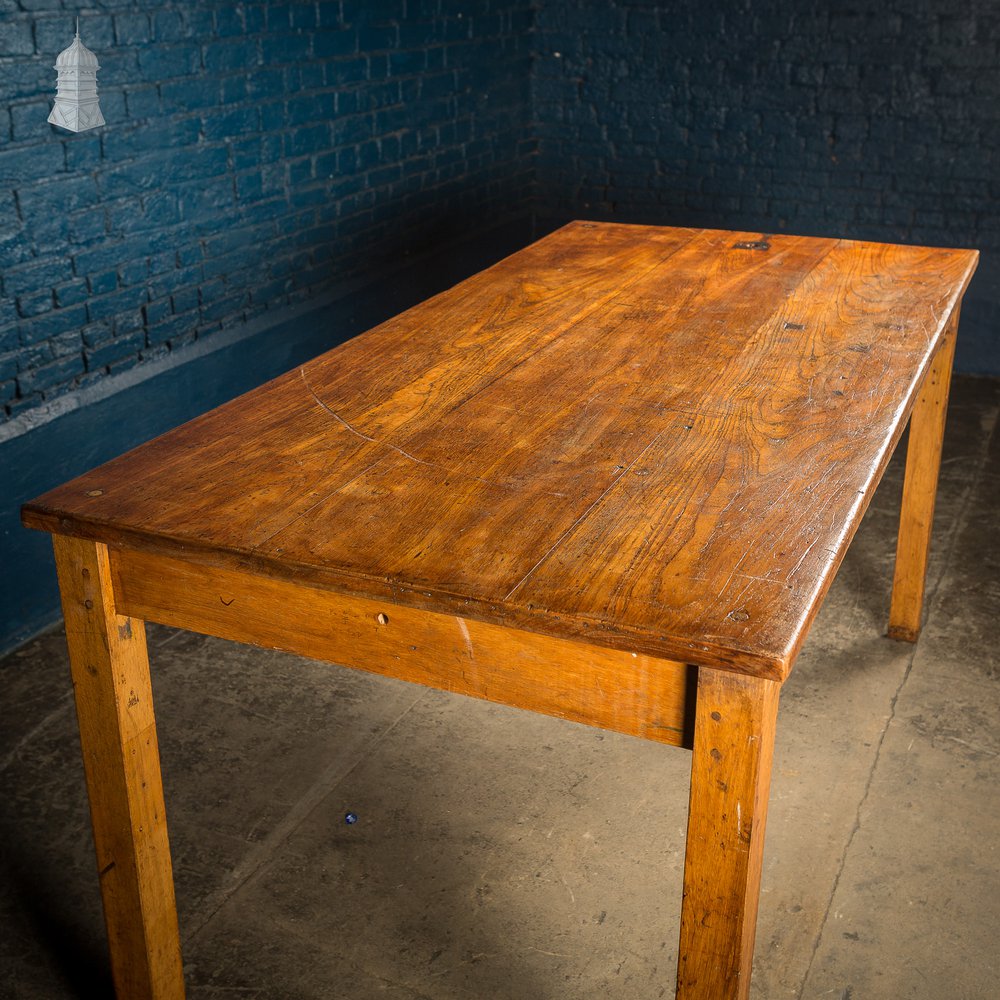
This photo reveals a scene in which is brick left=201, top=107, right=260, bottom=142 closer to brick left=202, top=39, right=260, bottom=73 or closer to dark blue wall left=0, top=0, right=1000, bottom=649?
dark blue wall left=0, top=0, right=1000, bottom=649

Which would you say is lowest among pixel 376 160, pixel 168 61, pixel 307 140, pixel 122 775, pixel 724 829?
pixel 122 775

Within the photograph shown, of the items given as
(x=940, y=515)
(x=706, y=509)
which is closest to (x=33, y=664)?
(x=706, y=509)

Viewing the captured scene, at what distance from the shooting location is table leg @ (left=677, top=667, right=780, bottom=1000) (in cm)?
134

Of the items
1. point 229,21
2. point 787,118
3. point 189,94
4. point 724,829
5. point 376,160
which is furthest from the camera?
point 787,118

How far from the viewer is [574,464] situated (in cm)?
177

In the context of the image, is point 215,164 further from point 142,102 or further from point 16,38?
point 16,38

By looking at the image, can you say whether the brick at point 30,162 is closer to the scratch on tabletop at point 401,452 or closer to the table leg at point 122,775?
the scratch on tabletop at point 401,452

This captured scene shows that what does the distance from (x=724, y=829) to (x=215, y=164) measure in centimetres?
→ 289

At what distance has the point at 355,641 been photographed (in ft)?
5.10

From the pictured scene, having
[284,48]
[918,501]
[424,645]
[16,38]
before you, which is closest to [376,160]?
[284,48]

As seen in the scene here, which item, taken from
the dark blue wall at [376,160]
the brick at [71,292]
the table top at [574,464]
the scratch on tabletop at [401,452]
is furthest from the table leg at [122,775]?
the brick at [71,292]

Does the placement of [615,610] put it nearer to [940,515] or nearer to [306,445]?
[306,445]

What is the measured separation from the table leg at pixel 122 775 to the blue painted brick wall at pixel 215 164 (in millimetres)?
1573

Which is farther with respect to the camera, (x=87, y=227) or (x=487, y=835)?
(x=87, y=227)
